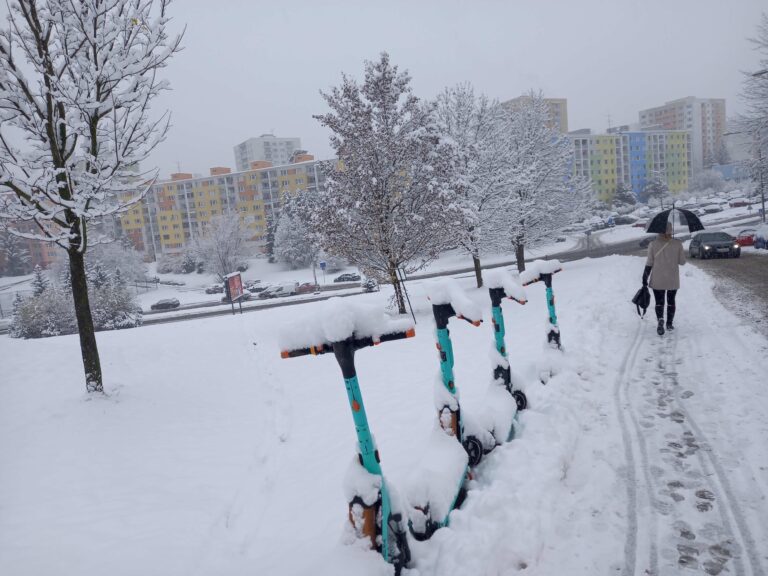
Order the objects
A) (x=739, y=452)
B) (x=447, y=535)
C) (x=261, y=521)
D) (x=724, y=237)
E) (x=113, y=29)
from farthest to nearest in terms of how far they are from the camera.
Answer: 1. (x=724, y=237)
2. (x=113, y=29)
3. (x=261, y=521)
4. (x=739, y=452)
5. (x=447, y=535)

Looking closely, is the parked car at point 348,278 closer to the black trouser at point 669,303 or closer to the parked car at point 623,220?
the parked car at point 623,220

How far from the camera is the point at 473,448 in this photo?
4.10m

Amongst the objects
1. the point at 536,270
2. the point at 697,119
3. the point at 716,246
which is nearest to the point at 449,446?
the point at 536,270

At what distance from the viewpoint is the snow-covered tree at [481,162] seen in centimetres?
1880

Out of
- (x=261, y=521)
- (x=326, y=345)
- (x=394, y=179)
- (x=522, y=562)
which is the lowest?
(x=261, y=521)

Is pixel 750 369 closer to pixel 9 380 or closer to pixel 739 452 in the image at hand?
pixel 739 452

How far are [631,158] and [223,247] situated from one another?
89.9 meters

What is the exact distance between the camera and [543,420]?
470 cm

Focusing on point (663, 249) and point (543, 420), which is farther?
point (663, 249)

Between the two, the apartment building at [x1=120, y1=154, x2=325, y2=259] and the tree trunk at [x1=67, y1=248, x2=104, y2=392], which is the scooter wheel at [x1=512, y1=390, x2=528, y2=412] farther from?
the apartment building at [x1=120, y1=154, x2=325, y2=259]

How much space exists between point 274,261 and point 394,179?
157 ft

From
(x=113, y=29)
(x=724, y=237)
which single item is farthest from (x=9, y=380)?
(x=724, y=237)

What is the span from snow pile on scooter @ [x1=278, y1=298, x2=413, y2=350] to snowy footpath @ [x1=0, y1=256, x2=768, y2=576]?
0.34 m

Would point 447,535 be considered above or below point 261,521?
above
